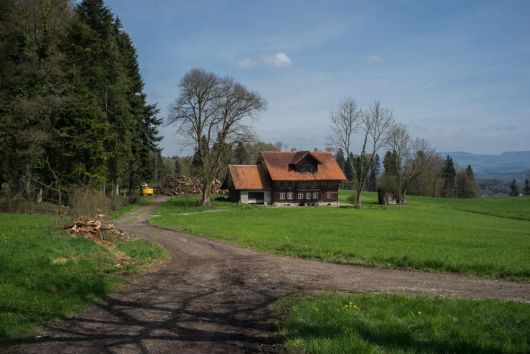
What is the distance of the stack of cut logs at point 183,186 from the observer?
301 ft

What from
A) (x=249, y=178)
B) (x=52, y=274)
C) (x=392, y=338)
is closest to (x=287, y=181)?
(x=249, y=178)

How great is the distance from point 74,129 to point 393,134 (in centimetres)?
6016

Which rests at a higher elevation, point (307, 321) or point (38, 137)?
point (38, 137)

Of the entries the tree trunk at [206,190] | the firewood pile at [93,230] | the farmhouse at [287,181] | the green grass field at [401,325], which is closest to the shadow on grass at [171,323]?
the green grass field at [401,325]

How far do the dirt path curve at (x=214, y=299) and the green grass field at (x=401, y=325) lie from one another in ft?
2.08

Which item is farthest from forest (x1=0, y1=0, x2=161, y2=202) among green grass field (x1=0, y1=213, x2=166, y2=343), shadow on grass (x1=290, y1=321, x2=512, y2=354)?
shadow on grass (x1=290, y1=321, x2=512, y2=354)

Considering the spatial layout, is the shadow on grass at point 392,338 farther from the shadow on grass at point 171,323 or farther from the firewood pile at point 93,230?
the firewood pile at point 93,230

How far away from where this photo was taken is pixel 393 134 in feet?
273

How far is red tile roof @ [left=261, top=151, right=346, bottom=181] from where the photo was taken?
68.9 metres

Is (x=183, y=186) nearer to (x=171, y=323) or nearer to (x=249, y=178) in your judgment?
(x=249, y=178)

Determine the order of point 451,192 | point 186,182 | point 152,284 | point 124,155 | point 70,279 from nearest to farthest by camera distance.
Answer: point 70,279, point 152,284, point 124,155, point 186,182, point 451,192

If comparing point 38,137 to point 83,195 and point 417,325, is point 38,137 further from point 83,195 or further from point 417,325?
point 417,325

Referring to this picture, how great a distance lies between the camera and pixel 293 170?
70312 mm

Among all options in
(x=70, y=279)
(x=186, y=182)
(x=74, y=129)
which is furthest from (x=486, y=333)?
(x=186, y=182)
